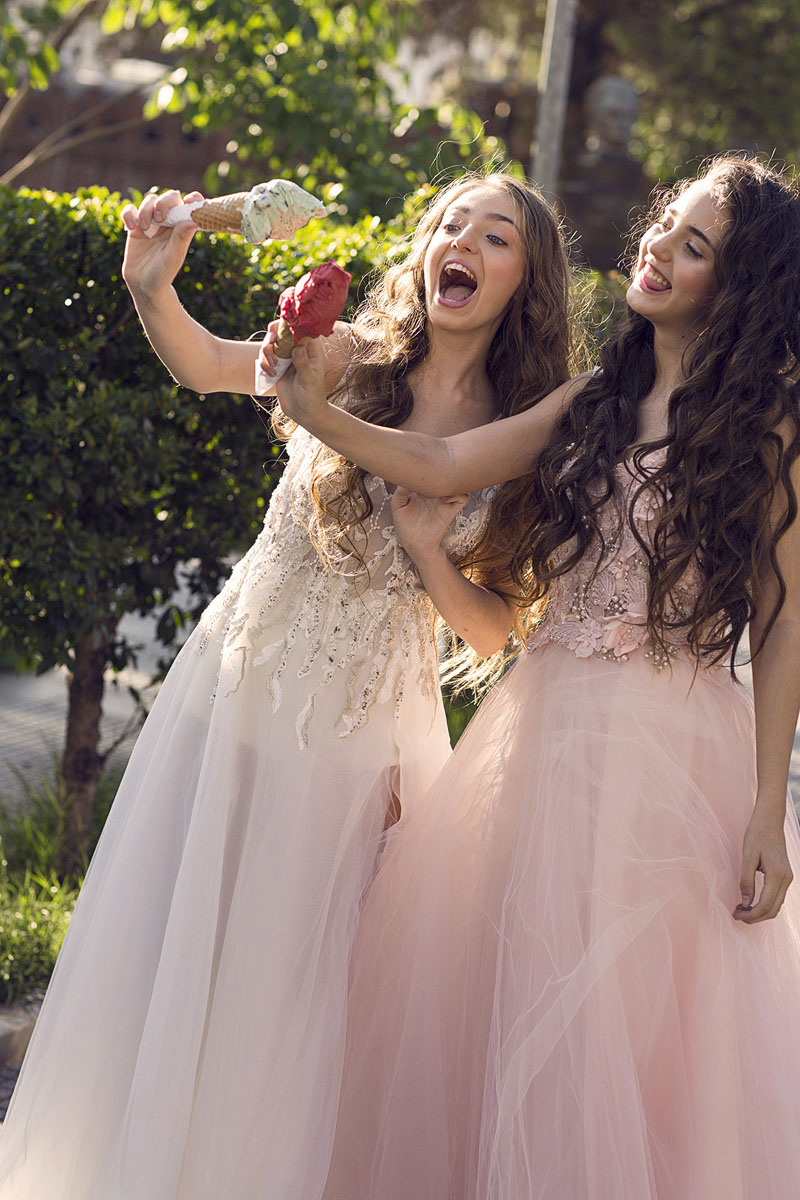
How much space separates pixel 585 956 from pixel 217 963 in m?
0.71

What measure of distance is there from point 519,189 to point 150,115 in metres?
4.91

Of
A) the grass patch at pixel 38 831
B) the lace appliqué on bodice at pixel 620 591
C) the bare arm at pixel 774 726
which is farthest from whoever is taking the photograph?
the grass patch at pixel 38 831

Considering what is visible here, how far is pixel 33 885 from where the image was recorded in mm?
4168

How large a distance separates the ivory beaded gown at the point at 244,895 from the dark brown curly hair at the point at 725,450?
280 mm

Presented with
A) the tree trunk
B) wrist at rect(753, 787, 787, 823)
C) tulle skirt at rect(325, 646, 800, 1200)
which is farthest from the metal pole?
wrist at rect(753, 787, 787, 823)

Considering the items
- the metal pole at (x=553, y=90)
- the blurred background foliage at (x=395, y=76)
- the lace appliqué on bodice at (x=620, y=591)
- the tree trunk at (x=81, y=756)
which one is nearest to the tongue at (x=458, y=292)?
the lace appliqué on bodice at (x=620, y=591)

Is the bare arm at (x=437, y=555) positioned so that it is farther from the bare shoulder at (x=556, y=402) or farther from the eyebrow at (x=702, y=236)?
the eyebrow at (x=702, y=236)

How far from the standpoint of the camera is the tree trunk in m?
4.32

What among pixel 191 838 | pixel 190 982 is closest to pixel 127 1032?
pixel 190 982

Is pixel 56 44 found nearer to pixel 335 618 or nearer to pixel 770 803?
pixel 335 618

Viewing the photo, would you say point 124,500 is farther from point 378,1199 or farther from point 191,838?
point 378,1199

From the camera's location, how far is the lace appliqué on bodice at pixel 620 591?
2.27 metres

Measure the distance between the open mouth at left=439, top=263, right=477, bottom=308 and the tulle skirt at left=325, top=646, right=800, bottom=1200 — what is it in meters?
0.71

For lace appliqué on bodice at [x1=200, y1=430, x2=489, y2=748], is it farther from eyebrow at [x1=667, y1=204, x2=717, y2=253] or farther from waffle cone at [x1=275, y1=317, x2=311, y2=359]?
eyebrow at [x1=667, y1=204, x2=717, y2=253]
